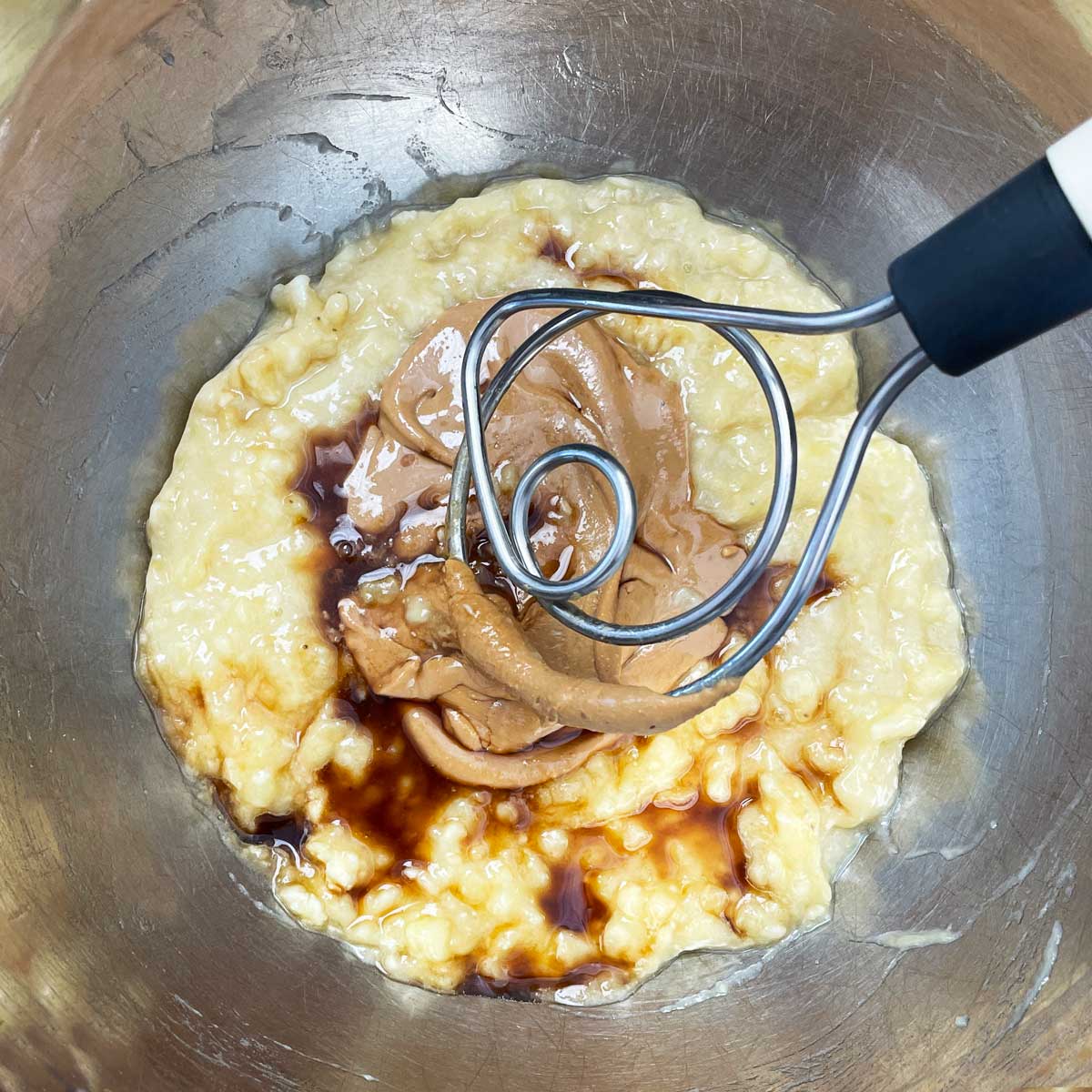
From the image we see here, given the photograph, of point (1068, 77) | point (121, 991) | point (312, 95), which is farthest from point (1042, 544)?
point (121, 991)

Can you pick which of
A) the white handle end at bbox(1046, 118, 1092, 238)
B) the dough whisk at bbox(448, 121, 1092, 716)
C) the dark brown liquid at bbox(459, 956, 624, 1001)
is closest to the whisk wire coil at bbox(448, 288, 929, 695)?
the dough whisk at bbox(448, 121, 1092, 716)

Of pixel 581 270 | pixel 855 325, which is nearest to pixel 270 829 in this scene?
pixel 581 270

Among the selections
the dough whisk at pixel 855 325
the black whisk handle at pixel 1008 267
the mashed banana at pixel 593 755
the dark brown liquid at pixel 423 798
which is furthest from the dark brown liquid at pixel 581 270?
the black whisk handle at pixel 1008 267

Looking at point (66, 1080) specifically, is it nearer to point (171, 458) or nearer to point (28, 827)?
point (28, 827)

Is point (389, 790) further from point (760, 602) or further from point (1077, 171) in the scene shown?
point (1077, 171)

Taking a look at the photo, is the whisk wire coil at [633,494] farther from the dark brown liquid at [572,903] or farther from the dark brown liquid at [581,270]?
the dark brown liquid at [572,903]

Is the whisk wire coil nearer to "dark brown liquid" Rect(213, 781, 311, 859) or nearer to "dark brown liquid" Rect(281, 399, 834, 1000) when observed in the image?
"dark brown liquid" Rect(281, 399, 834, 1000)
